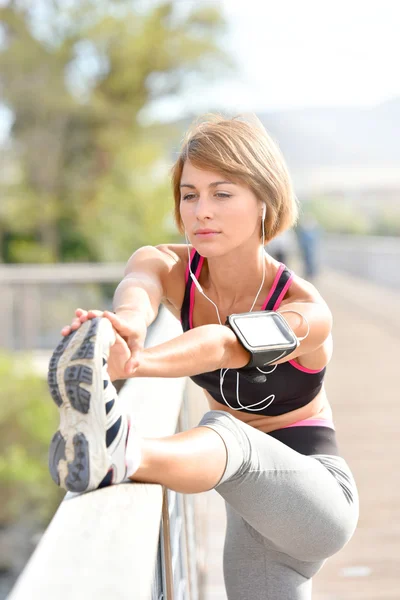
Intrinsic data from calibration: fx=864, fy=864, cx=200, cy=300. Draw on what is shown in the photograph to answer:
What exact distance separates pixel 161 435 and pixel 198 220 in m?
0.53

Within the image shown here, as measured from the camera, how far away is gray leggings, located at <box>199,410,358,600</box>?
173cm

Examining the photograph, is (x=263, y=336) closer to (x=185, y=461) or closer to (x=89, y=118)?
(x=185, y=461)

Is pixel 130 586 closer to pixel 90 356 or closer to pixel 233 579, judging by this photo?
pixel 90 356

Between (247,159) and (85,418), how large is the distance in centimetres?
83

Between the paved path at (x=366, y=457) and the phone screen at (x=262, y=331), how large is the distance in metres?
1.63

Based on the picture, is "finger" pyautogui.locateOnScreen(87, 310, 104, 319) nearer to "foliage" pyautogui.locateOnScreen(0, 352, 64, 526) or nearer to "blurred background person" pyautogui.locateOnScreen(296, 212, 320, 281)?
"foliage" pyautogui.locateOnScreen(0, 352, 64, 526)

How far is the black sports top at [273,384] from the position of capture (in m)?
1.99

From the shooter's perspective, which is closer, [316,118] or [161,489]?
[161,489]

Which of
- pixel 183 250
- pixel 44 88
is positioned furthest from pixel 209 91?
pixel 183 250

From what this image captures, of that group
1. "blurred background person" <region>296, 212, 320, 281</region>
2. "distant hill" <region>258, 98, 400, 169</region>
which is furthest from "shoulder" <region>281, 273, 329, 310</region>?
"distant hill" <region>258, 98, 400, 169</region>

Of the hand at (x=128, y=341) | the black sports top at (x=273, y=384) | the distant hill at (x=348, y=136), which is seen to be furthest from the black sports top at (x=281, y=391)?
the distant hill at (x=348, y=136)

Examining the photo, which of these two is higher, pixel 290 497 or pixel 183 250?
pixel 183 250

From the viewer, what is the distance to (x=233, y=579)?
2.13 m

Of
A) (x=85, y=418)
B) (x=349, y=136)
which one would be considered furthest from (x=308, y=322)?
(x=349, y=136)
